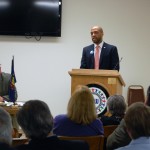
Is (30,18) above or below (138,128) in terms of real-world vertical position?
above

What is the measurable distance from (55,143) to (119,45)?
201 inches

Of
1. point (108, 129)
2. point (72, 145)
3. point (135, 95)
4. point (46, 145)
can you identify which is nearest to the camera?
point (46, 145)

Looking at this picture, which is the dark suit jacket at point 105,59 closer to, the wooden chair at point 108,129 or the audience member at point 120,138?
the wooden chair at point 108,129

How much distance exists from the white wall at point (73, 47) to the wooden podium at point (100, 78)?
239cm

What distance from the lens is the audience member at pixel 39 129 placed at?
2.28 metres

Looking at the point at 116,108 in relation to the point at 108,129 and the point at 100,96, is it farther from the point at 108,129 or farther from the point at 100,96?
the point at 100,96

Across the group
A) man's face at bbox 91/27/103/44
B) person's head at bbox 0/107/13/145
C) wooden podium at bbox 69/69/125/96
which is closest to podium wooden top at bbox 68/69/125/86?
wooden podium at bbox 69/69/125/96

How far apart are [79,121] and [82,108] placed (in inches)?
5.0

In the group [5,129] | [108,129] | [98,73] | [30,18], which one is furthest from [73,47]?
[5,129]

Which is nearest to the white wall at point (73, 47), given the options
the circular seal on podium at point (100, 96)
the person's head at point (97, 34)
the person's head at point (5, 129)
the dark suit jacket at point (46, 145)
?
the person's head at point (97, 34)

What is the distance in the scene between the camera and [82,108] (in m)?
3.17

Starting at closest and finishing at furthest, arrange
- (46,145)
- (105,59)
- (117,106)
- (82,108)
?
(46,145) → (82,108) → (117,106) → (105,59)

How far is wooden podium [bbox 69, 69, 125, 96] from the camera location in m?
4.75

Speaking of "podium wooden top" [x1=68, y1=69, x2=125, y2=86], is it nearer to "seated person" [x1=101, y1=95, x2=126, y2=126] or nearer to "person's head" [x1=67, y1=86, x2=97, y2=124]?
"seated person" [x1=101, y1=95, x2=126, y2=126]
